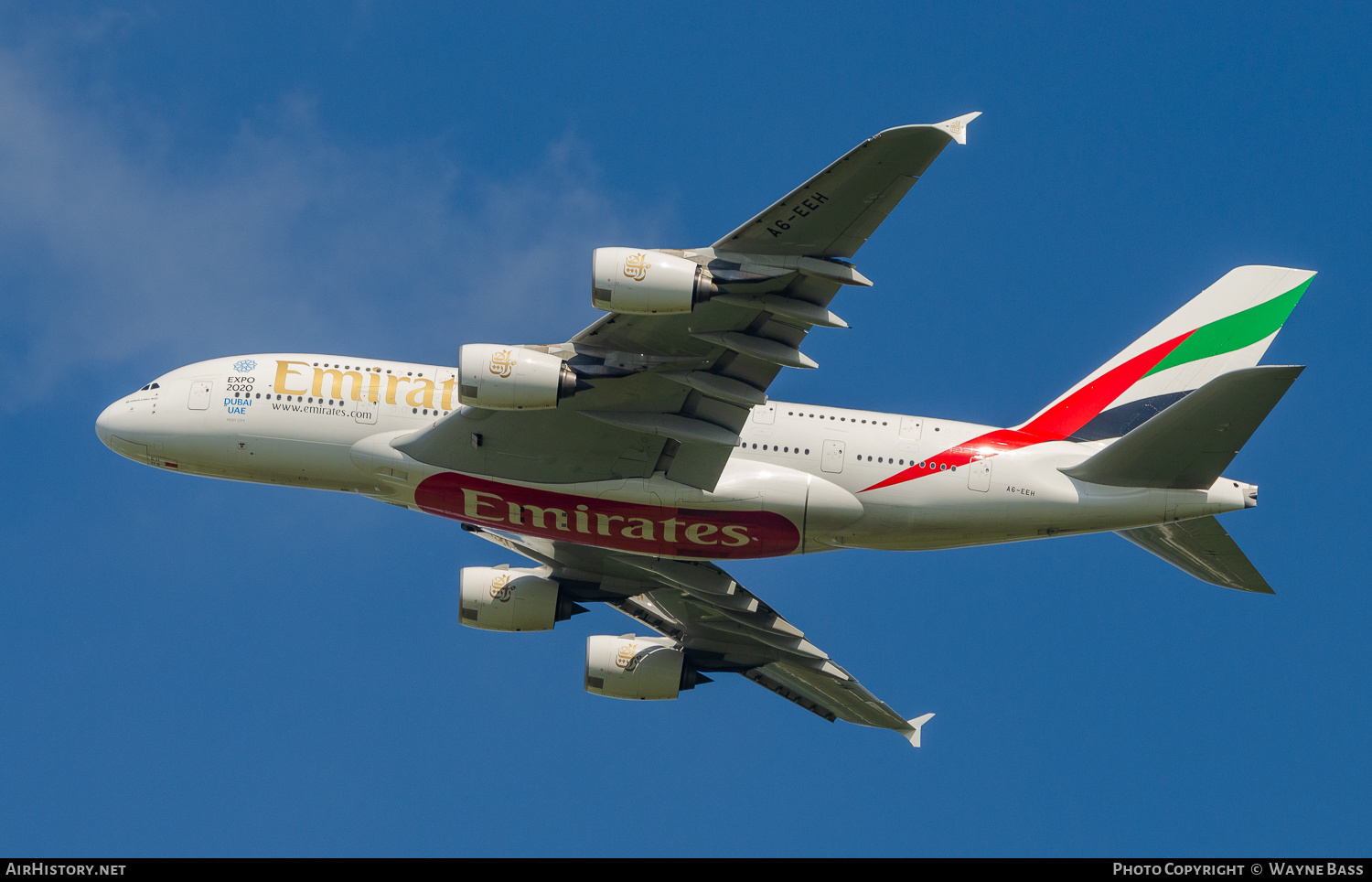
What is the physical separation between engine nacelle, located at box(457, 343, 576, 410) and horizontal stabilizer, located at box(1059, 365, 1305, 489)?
478 inches

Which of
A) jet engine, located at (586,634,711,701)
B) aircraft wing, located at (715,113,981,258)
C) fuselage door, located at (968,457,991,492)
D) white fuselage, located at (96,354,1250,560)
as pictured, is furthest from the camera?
jet engine, located at (586,634,711,701)

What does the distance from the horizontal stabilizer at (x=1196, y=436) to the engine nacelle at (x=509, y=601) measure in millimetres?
Answer: 14513

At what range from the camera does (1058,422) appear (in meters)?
34.2

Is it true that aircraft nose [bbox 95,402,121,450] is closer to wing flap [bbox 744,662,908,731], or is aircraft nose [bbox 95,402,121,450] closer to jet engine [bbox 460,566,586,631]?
jet engine [bbox 460,566,586,631]

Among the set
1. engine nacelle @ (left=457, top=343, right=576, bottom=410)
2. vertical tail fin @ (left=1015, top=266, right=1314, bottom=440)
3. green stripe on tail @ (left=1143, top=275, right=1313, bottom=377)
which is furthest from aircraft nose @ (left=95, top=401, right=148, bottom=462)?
green stripe on tail @ (left=1143, top=275, right=1313, bottom=377)

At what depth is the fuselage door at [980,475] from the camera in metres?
31.2

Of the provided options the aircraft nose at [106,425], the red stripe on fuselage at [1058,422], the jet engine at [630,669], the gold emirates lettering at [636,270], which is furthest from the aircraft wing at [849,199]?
the aircraft nose at [106,425]

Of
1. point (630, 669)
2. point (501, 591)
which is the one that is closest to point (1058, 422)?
point (630, 669)

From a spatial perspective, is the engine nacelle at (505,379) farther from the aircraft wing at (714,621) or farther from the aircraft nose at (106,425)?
the aircraft nose at (106,425)

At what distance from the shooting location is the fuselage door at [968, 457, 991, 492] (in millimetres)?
31188

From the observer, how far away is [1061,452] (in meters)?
31.7

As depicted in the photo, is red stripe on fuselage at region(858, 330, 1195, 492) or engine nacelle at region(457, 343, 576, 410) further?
red stripe on fuselage at region(858, 330, 1195, 492)

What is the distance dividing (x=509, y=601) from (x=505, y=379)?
34.3ft
